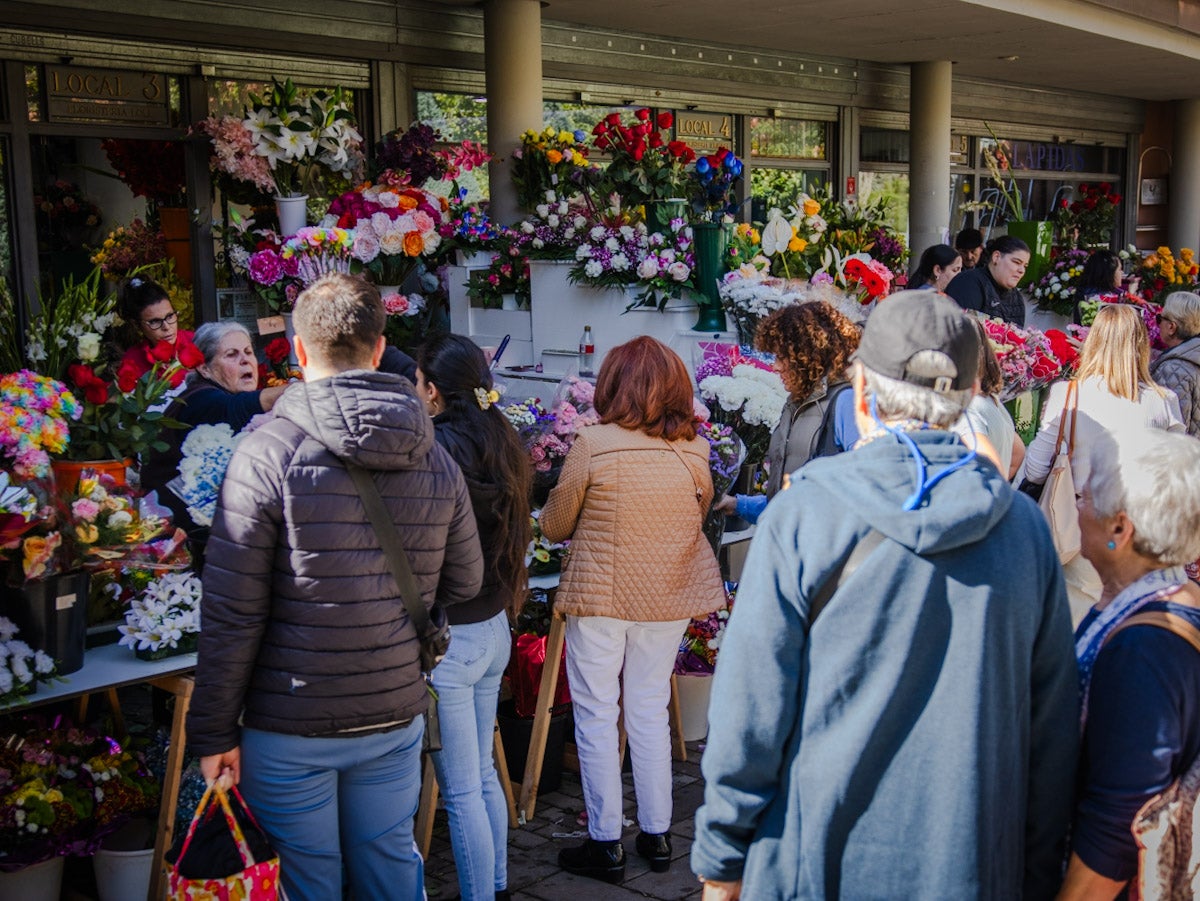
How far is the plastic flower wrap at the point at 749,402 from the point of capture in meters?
5.04

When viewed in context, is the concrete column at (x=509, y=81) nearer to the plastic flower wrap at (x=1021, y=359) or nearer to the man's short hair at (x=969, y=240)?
the man's short hair at (x=969, y=240)

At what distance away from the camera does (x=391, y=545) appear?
2.79 metres

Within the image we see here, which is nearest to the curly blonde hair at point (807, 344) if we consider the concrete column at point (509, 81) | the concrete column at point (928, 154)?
the concrete column at point (509, 81)

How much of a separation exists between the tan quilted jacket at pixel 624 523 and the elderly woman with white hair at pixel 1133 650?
1.70 m

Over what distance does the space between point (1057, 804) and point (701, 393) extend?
3.12 metres

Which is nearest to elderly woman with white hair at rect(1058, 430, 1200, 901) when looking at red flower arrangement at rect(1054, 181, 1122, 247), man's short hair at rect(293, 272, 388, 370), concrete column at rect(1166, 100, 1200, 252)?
man's short hair at rect(293, 272, 388, 370)

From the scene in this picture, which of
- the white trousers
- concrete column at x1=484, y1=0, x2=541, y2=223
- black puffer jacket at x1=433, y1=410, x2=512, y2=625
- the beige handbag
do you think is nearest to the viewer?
black puffer jacket at x1=433, y1=410, x2=512, y2=625

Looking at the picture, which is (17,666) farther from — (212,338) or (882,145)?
(882,145)

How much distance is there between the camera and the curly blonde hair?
437 cm

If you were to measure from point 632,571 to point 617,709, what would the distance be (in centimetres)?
48

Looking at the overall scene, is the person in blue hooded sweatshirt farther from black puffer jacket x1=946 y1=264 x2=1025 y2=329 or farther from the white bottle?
black puffer jacket x1=946 y1=264 x2=1025 y2=329

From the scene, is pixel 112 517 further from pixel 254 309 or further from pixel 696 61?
pixel 696 61

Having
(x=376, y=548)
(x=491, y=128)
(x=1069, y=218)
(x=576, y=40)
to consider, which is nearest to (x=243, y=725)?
(x=376, y=548)

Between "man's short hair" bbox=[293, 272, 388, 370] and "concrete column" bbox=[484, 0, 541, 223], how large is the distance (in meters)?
5.85
